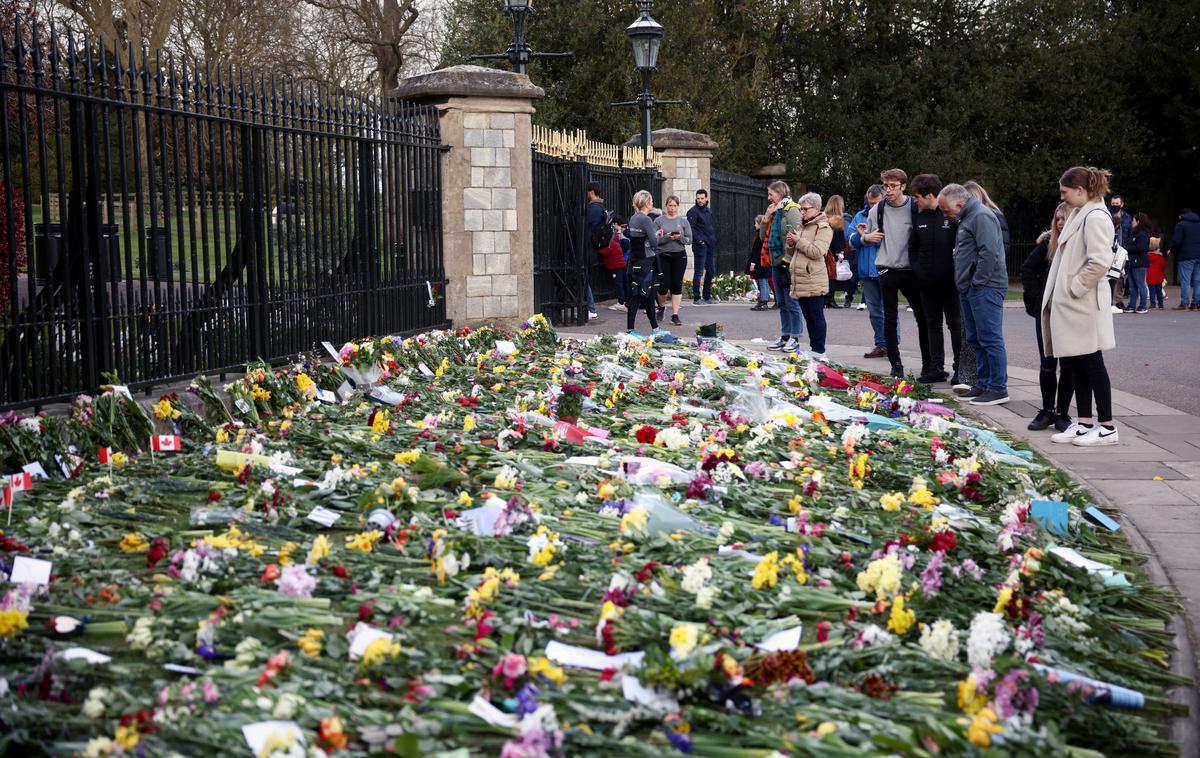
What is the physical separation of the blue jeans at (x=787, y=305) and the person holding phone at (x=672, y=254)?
137 inches

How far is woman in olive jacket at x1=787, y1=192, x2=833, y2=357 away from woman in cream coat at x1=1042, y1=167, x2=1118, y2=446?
12.6ft

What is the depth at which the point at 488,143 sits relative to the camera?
520 inches

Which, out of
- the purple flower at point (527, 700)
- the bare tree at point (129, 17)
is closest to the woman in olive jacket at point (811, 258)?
the purple flower at point (527, 700)

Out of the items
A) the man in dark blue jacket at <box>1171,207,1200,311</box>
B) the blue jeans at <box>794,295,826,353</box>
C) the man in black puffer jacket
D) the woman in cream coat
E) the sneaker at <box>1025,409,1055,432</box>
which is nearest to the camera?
the woman in cream coat

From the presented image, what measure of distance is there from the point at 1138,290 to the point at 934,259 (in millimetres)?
12320

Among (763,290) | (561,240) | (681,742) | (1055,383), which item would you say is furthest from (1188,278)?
(681,742)

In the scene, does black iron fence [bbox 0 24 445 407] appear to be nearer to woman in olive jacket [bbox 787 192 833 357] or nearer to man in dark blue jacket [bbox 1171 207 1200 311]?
woman in olive jacket [bbox 787 192 833 357]

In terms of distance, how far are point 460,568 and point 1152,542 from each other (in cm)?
340

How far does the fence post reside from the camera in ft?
75.5

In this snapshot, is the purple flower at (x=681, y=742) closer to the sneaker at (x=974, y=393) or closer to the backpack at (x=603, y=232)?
the sneaker at (x=974, y=393)

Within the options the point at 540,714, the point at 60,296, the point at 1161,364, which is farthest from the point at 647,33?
the point at 540,714

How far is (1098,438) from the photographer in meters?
8.29

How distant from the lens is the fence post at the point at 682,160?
23016 mm

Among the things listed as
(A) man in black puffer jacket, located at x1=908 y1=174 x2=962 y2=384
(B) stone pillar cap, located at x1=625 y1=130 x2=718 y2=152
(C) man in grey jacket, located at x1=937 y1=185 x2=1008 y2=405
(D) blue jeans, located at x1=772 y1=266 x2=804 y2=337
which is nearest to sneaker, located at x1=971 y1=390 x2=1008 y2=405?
(C) man in grey jacket, located at x1=937 y1=185 x2=1008 y2=405
